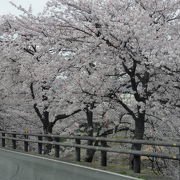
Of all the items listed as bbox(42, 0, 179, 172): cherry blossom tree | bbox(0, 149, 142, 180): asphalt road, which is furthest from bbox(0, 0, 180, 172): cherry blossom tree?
bbox(0, 149, 142, 180): asphalt road

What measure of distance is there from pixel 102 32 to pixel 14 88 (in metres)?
11.1

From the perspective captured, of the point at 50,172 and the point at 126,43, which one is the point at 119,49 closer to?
the point at 126,43

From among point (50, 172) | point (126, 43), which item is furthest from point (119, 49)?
point (50, 172)

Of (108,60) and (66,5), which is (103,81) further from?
(66,5)

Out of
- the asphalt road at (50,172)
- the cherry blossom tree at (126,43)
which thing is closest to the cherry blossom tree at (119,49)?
the cherry blossom tree at (126,43)

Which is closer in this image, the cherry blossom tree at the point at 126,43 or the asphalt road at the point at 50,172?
the asphalt road at the point at 50,172

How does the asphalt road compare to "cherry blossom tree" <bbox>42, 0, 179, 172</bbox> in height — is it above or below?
below

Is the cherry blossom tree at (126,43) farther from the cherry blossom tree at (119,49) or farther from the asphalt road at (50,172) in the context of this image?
the asphalt road at (50,172)

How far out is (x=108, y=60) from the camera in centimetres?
1118

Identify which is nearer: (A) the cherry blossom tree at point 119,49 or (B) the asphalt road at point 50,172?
(B) the asphalt road at point 50,172

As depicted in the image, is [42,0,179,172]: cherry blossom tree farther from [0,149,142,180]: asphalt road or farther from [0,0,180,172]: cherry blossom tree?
[0,149,142,180]: asphalt road

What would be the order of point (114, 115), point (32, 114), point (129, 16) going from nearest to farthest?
point (129, 16) → point (114, 115) → point (32, 114)

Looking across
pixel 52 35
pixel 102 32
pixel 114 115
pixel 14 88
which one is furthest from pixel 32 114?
pixel 102 32

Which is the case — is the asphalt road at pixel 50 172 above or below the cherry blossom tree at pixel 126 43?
below
